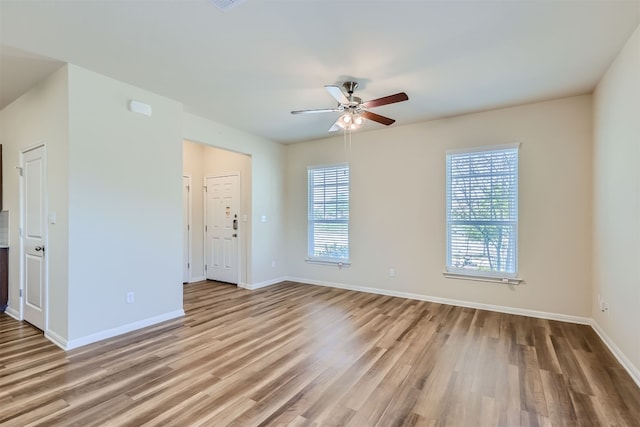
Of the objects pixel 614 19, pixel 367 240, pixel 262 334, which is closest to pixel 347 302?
pixel 367 240

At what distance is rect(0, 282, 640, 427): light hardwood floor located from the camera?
2.01 m

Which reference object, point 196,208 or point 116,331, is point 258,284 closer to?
point 196,208

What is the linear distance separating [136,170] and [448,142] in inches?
163

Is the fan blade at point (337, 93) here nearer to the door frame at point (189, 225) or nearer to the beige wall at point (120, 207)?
the beige wall at point (120, 207)

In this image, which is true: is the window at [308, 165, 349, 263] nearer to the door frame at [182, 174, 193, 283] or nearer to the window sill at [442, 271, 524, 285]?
the window sill at [442, 271, 524, 285]

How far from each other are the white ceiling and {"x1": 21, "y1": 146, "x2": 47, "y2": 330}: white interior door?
0.90 m

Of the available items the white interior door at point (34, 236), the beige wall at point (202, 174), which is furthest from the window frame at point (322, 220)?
the white interior door at point (34, 236)

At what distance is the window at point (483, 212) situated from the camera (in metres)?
4.10

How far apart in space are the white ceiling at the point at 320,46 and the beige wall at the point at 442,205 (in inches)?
20.1

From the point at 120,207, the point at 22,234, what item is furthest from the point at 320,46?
the point at 22,234

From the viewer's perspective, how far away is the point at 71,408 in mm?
2070

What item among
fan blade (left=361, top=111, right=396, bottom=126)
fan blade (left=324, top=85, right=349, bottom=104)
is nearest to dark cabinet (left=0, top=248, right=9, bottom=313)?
fan blade (left=324, top=85, right=349, bottom=104)

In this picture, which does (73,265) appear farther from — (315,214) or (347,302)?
(315,214)

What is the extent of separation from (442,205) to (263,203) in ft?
10.1
